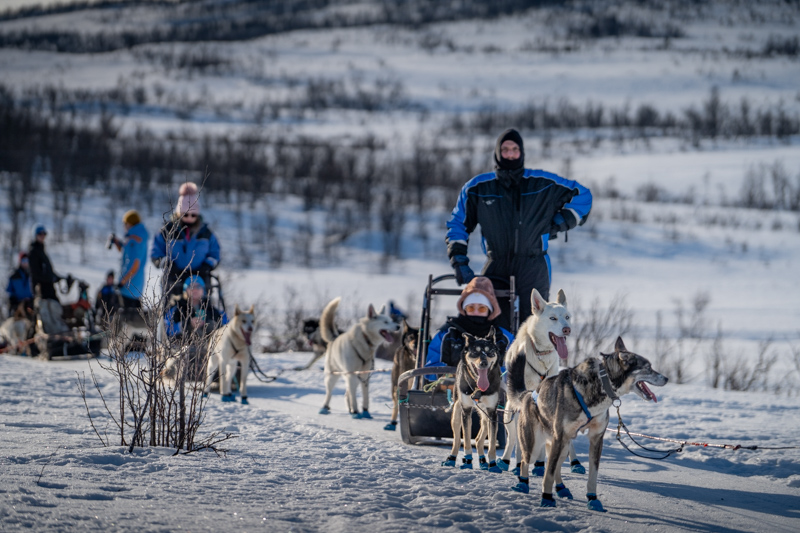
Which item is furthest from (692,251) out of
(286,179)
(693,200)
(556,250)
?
(286,179)

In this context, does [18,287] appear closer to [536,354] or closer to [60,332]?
[60,332]

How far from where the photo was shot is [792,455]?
16.1ft

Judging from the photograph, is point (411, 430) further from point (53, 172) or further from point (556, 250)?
point (53, 172)

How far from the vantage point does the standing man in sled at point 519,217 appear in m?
5.31

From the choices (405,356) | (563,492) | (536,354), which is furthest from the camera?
(405,356)

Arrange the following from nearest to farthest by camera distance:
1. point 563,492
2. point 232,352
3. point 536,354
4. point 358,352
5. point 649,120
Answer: point 563,492 → point 536,354 → point 358,352 → point 232,352 → point 649,120

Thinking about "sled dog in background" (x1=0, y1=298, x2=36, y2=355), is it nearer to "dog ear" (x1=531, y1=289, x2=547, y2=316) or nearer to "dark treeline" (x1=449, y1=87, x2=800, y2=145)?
"dog ear" (x1=531, y1=289, x2=547, y2=316)

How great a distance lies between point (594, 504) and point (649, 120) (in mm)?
62448

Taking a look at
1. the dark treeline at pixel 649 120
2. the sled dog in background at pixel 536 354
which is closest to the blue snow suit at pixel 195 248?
the sled dog in background at pixel 536 354

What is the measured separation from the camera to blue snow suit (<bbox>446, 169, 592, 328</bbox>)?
209 inches

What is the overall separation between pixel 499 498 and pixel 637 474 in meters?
1.47

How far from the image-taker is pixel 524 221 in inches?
209

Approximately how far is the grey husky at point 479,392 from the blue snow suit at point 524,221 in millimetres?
1102

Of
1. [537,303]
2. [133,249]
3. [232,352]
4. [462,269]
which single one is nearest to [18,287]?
[133,249]
